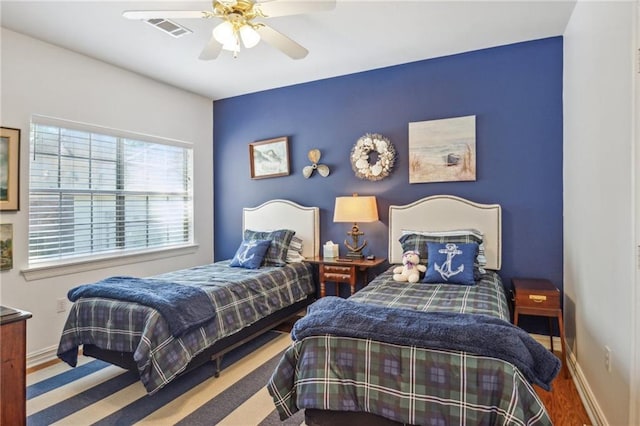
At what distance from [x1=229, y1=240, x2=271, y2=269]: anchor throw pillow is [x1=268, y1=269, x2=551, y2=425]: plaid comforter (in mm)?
1871

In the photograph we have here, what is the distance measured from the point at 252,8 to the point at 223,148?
3.08 metres

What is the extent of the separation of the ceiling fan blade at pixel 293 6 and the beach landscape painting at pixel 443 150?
1.97 m

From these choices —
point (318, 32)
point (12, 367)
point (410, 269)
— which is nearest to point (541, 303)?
point (410, 269)

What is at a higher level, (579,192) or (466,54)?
(466,54)

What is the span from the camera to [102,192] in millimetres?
3672

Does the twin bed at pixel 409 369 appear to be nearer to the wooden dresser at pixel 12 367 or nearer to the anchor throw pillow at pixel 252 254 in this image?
the wooden dresser at pixel 12 367

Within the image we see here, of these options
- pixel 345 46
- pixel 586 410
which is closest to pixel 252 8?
pixel 345 46

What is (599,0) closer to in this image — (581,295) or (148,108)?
(581,295)

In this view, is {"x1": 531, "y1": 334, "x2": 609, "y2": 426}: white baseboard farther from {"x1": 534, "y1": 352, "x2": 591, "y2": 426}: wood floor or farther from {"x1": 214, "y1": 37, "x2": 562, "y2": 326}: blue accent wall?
{"x1": 214, "y1": 37, "x2": 562, "y2": 326}: blue accent wall

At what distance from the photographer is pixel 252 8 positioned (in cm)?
209

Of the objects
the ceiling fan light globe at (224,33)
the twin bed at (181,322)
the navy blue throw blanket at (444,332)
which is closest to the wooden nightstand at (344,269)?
the twin bed at (181,322)

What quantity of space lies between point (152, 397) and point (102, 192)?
2190 millimetres

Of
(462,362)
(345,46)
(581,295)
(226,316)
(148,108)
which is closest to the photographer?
(462,362)

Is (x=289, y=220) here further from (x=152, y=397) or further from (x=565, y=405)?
(x=565, y=405)
